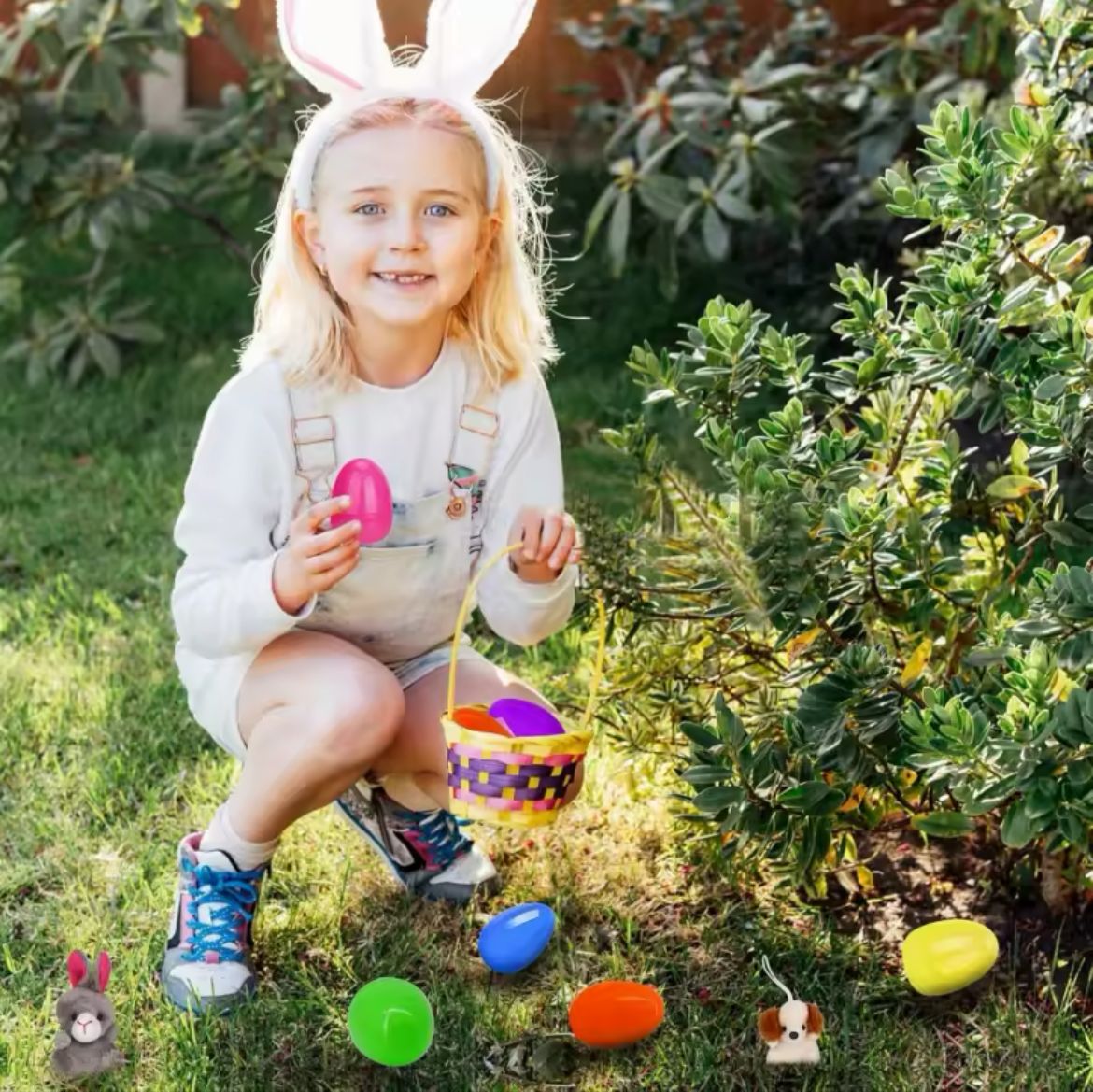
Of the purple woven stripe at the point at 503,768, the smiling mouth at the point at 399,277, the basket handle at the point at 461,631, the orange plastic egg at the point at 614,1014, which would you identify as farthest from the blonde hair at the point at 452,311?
the orange plastic egg at the point at 614,1014

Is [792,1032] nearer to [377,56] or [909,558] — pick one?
[909,558]

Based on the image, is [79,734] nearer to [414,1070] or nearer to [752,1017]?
[414,1070]

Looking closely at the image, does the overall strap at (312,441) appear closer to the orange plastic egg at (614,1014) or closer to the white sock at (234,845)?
the white sock at (234,845)

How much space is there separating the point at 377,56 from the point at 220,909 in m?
1.11

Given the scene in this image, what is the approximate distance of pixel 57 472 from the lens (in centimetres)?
413

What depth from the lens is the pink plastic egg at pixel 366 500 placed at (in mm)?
2000

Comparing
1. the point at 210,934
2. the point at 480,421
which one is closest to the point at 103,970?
the point at 210,934

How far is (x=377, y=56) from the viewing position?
7.03 feet

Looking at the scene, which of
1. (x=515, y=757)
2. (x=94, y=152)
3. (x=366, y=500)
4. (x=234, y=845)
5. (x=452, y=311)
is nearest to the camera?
(x=515, y=757)

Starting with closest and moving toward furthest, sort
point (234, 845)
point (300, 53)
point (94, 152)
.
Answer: point (300, 53), point (234, 845), point (94, 152)

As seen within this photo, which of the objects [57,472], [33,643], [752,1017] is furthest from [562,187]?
[752,1017]

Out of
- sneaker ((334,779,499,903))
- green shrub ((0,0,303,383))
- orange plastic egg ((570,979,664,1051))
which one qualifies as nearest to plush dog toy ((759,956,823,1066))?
orange plastic egg ((570,979,664,1051))

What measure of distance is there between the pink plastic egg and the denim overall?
0.63ft

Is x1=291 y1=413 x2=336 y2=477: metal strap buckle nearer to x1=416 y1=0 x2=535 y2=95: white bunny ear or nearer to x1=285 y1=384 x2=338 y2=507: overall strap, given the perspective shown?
x1=285 y1=384 x2=338 y2=507: overall strap
